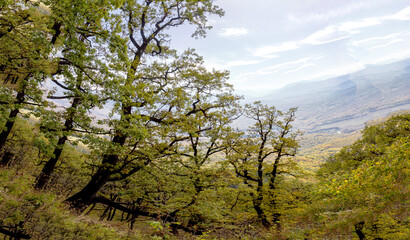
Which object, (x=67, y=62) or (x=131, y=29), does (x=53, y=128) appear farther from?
(x=131, y=29)

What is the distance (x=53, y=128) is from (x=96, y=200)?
573 cm

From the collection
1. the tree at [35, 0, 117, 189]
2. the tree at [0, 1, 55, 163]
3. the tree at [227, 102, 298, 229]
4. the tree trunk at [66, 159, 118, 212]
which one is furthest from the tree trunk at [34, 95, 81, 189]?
the tree at [227, 102, 298, 229]

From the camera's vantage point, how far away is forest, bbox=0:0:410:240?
8680 millimetres

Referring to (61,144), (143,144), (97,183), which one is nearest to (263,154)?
(143,144)

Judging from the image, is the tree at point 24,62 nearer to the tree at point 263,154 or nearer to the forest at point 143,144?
the forest at point 143,144

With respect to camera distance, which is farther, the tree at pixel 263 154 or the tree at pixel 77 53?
the tree at pixel 263 154

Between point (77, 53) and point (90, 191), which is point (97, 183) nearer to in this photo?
point (90, 191)

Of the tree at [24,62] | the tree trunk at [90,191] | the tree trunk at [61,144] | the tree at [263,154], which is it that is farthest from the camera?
the tree at [263,154]

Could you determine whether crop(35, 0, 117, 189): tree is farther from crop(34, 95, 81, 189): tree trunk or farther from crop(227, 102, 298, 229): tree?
crop(227, 102, 298, 229): tree

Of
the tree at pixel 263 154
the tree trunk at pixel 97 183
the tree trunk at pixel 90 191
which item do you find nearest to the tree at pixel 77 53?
the tree trunk at pixel 97 183

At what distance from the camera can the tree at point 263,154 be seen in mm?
22328

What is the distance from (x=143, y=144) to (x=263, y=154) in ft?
52.2

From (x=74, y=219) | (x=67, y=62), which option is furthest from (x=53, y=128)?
(x=74, y=219)

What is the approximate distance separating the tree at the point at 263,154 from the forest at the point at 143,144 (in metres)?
0.16
